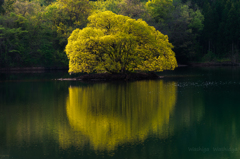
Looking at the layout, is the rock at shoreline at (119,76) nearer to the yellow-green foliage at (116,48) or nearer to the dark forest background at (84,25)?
the yellow-green foliage at (116,48)

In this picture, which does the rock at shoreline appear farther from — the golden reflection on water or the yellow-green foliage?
the golden reflection on water

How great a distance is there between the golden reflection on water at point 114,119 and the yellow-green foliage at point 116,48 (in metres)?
18.0

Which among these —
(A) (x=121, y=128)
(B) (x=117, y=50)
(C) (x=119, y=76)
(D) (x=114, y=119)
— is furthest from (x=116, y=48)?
(A) (x=121, y=128)

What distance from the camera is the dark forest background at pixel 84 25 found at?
6919 cm

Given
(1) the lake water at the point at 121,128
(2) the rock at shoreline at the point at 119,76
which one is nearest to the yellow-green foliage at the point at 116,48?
(2) the rock at shoreline at the point at 119,76

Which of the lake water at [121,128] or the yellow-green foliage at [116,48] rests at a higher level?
the yellow-green foliage at [116,48]

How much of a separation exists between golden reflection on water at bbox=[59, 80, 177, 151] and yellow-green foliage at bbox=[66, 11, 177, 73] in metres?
18.0

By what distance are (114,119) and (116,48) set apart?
27801 mm

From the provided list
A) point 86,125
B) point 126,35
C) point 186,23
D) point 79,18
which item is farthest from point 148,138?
point 186,23

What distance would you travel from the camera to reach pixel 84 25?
7406 centimetres

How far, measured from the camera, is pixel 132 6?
251ft

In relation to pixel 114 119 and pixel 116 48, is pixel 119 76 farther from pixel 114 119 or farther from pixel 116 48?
pixel 114 119

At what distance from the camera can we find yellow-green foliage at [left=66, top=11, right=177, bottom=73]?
138 feet

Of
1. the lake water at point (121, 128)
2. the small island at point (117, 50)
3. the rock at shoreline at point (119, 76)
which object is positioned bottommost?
the lake water at point (121, 128)
